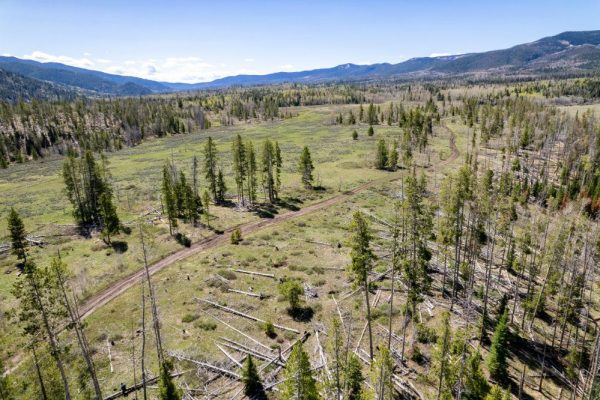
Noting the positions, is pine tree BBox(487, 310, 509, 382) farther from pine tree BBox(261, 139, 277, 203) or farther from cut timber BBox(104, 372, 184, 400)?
pine tree BBox(261, 139, 277, 203)

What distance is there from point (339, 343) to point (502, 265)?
3385cm

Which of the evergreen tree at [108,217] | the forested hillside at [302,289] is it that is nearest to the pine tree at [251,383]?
Result: the forested hillside at [302,289]

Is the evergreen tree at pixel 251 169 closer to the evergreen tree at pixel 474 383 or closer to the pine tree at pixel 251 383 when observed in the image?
the pine tree at pixel 251 383

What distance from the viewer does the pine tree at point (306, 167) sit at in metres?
76.8

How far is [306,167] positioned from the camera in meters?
77.6

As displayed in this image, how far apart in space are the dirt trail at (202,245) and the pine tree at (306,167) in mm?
8432

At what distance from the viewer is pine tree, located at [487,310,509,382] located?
26922 millimetres

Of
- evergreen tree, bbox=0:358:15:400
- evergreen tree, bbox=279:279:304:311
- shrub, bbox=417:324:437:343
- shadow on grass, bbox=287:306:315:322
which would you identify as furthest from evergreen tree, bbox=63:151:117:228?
shrub, bbox=417:324:437:343

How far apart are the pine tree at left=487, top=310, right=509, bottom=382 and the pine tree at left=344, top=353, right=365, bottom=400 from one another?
11.0 metres

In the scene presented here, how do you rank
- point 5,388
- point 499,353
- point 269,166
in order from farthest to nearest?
point 269,166, point 499,353, point 5,388

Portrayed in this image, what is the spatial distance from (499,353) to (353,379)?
1260 cm

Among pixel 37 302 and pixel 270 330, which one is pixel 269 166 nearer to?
pixel 270 330

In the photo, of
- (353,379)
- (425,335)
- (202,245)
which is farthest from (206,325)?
(202,245)

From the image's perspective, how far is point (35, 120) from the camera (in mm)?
152000
